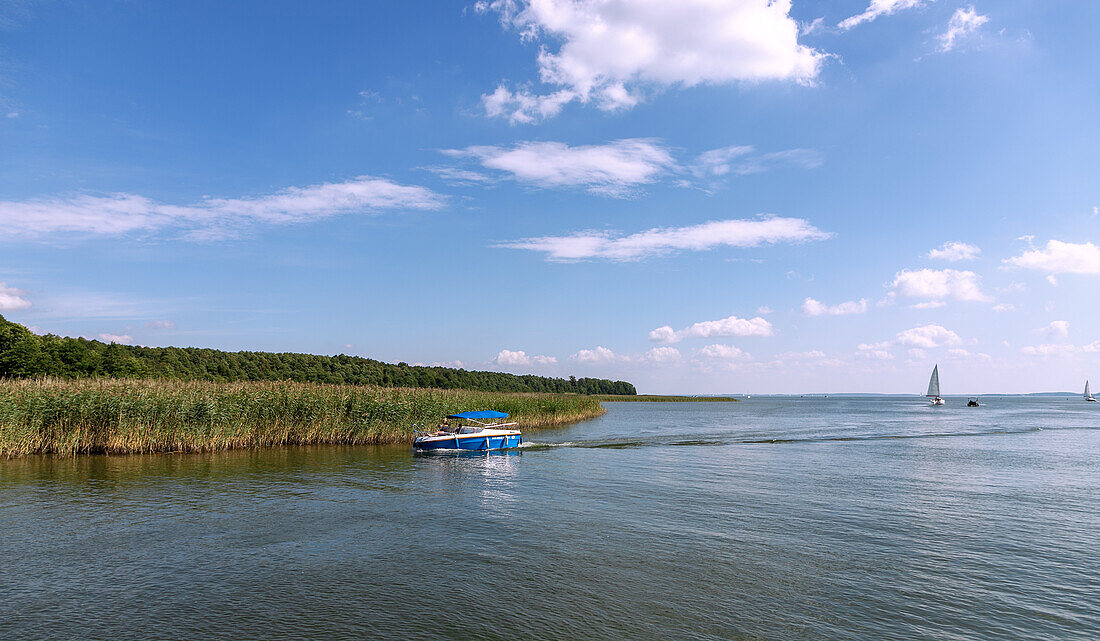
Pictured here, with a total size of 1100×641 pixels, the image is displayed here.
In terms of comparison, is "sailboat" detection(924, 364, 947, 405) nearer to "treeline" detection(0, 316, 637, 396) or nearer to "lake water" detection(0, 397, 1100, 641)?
"treeline" detection(0, 316, 637, 396)

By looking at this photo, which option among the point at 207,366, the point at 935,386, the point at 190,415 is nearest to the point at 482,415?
the point at 190,415

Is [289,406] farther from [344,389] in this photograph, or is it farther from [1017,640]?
[1017,640]

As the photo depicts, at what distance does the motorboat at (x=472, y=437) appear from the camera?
36.5 m

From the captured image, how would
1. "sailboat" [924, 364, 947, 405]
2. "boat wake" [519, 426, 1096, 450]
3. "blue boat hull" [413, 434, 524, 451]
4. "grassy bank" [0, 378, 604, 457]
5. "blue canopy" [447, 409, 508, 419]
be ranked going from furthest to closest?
"sailboat" [924, 364, 947, 405]
"boat wake" [519, 426, 1096, 450]
"blue canopy" [447, 409, 508, 419]
"blue boat hull" [413, 434, 524, 451]
"grassy bank" [0, 378, 604, 457]

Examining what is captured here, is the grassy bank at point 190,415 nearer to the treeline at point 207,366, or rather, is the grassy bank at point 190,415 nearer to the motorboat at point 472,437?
the motorboat at point 472,437

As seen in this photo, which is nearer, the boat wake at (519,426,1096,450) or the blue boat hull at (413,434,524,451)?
the blue boat hull at (413,434,524,451)

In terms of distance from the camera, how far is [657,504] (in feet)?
70.1

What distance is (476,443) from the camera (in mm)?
38250

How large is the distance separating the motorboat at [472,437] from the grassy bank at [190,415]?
11.9 feet

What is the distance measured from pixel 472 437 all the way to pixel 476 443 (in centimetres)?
47

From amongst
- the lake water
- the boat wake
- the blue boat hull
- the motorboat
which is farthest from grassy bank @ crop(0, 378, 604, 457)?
the boat wake

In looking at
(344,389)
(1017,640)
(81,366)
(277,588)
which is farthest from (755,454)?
(81,366)

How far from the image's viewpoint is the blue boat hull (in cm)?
3641

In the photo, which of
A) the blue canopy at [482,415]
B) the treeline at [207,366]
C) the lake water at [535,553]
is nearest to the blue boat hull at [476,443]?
the blue canopy at [482,415]
